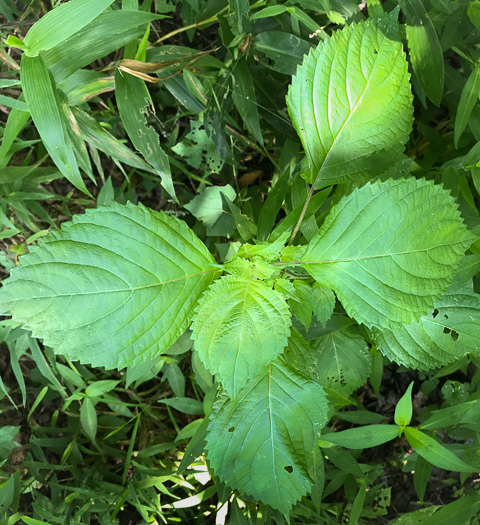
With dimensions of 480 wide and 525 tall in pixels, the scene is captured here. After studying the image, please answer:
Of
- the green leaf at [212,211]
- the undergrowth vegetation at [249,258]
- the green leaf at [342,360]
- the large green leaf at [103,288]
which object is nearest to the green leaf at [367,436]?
the undergrowth vegetation at [249,258]

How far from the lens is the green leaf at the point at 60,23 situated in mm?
927

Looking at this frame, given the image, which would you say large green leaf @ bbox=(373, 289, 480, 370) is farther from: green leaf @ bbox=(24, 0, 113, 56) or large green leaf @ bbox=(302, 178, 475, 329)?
green leaf @ bbox=(24, 0, 113, 56)

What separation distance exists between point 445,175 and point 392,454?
1290 millimetres

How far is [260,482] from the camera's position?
97cm

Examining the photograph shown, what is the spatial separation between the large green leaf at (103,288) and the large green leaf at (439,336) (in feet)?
2.03

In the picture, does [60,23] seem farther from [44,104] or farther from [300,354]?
[300,354]

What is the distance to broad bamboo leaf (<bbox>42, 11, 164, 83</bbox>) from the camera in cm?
110

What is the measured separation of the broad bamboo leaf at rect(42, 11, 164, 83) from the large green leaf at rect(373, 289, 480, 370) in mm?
1067

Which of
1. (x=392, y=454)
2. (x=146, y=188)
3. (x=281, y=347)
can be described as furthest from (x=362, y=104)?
→ (x=392, y=454)

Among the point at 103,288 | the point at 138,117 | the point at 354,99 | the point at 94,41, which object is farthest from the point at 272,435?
the point at 94,41

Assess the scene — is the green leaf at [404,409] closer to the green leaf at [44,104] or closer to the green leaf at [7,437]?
the green leaf at [44,104]

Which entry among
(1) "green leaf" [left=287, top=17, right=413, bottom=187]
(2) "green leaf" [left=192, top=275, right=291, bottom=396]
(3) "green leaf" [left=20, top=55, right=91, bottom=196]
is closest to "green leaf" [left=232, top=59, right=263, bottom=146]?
(1) "green leaf" [left=287, top=17, right=413, bottom=187]

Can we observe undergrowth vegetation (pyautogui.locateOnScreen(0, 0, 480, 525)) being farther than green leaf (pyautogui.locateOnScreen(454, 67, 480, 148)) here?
No

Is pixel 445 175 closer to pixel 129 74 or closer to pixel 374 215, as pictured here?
pixel 374 215
